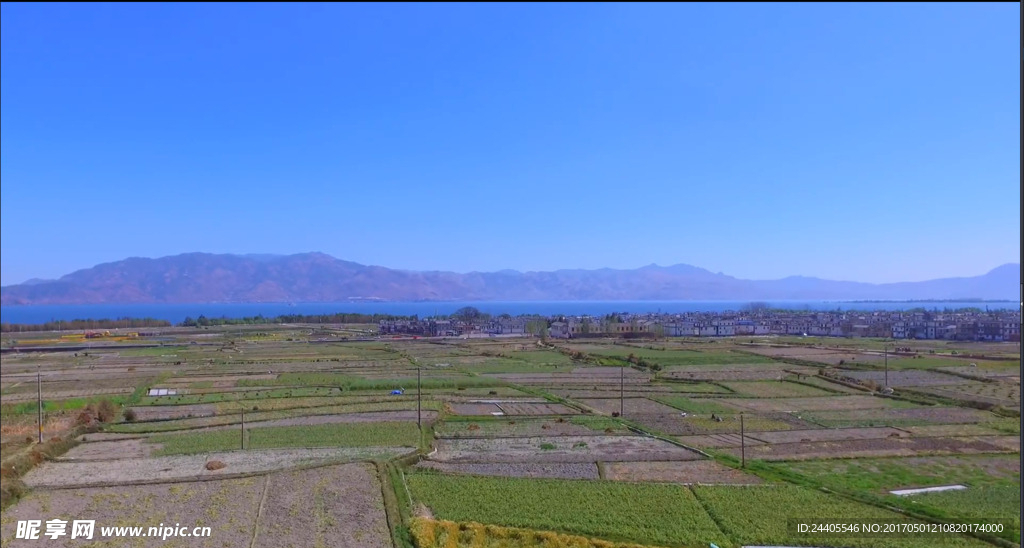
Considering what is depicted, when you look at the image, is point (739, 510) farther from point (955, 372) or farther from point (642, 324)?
point (642, 324)

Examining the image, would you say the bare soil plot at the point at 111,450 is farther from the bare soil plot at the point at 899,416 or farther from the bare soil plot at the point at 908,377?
the bare soil plot at the point at 908,377

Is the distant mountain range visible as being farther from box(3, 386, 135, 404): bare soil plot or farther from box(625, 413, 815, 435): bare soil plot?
box(3, 386, 135, 404): bare soil plot

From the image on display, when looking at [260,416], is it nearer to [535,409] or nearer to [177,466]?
[177,466]

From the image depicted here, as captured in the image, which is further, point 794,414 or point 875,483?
point 794,414

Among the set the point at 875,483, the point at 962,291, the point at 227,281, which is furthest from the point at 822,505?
the point at 962,291

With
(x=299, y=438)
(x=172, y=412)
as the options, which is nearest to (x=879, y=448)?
(x=299, y=438)

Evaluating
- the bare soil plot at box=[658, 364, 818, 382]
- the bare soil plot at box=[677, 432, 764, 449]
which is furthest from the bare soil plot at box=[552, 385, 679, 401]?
the bare soil plot at box=[677, 432, 764, 449]
